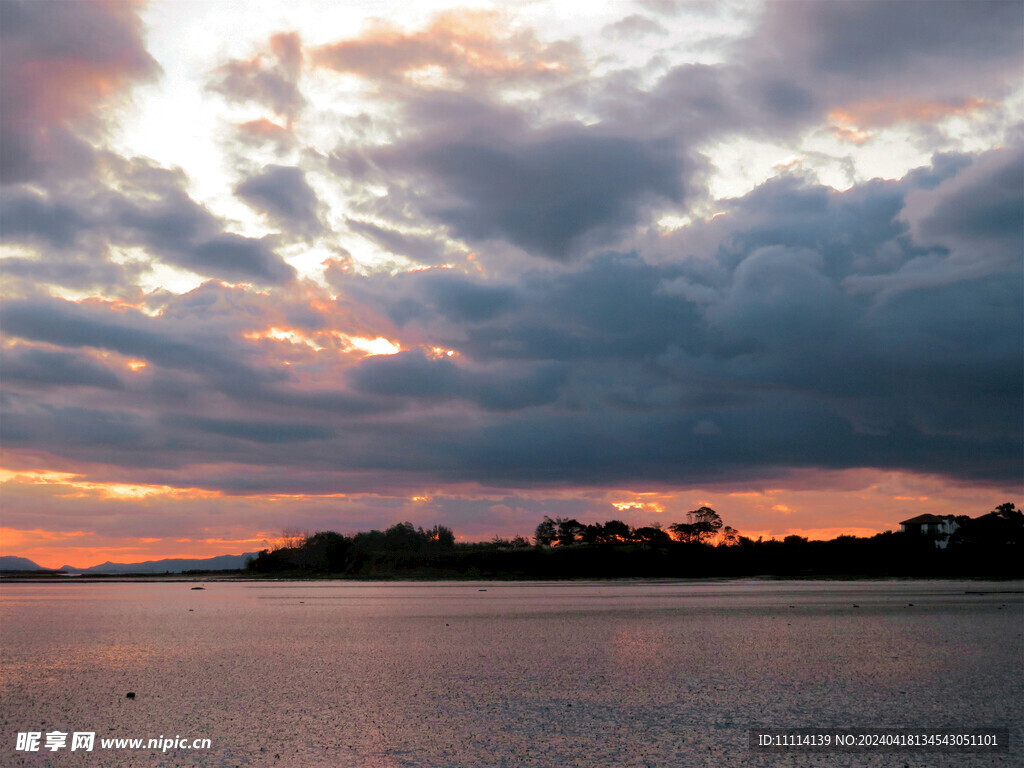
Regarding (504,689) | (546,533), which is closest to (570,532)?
(546,533)

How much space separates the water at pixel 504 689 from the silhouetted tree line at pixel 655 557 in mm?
86207

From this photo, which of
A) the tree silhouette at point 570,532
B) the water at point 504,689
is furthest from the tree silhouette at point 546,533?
the water at point 504,689

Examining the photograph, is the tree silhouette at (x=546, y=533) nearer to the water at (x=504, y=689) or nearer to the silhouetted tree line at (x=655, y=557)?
the silhouetted tree line at (x=655, y=557)

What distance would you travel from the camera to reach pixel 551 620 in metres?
32.1

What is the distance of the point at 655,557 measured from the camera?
12875cm

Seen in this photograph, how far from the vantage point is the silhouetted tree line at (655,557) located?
348 feet

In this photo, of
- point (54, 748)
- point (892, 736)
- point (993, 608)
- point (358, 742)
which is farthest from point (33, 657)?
point (993, 608)

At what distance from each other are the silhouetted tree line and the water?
86.2 meters

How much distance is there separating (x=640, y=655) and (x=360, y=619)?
1608 cm

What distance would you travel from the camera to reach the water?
429 inches

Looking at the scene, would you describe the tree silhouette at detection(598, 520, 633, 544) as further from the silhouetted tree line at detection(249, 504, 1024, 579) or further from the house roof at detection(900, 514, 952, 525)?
the house roof at detection(900, 514, 952, 525)

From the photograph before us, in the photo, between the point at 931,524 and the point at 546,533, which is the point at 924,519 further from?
the point at 546,533

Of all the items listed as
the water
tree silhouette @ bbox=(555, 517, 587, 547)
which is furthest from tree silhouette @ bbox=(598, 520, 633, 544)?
the water

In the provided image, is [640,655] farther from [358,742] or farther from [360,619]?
[360,619]
